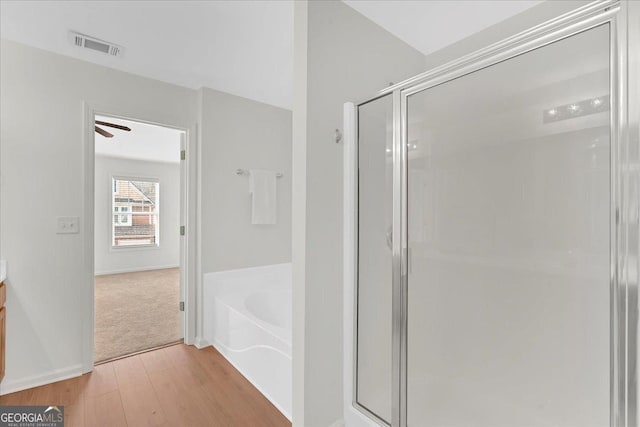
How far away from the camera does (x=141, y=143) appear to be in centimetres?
454

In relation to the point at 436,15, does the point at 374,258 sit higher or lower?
lower

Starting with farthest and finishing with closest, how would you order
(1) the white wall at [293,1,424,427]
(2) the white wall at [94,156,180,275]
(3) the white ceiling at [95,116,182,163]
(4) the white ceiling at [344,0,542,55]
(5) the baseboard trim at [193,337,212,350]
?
(2) the white wall at [94,156,180,275], (3) the white ceiling at [95,116,182,163], (5) the baseboard trim at [193,337,212,350], (4) the white ceiling at [344,0,542,55], (1) the white wall at [293,1,424,427]

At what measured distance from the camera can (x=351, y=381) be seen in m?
1.53

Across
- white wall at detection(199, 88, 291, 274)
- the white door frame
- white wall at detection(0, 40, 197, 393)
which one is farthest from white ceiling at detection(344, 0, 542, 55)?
white wall at detection(0, 40, 197, 393)

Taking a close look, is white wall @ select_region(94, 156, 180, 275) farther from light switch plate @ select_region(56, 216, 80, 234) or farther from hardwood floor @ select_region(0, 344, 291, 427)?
hardwood floor @ select_region(0, 344, 291, 427)

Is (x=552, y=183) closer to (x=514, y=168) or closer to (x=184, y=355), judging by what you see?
(x=514, y=168)

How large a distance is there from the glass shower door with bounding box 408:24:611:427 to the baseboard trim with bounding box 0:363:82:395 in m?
2.34

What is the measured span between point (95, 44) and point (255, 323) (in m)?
2.16

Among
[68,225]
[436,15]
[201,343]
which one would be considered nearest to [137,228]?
[68,225]

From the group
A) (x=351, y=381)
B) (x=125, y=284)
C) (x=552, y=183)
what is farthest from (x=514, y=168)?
(x=125, y=284)

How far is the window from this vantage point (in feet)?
18.8

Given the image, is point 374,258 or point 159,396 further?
point 159,396

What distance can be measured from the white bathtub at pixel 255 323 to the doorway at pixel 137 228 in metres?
0.87

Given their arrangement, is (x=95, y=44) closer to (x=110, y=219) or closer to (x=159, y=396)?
(x=159, y=396)
